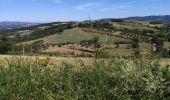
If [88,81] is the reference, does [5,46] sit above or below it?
below

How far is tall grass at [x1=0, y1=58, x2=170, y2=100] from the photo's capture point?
4559 mm

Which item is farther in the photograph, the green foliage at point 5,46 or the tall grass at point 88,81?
the green foliage at point 5,46

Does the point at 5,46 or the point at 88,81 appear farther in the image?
the point at 5,46

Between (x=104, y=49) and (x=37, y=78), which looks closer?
(x=37, y=78)

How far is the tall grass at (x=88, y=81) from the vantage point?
4559 millimetres

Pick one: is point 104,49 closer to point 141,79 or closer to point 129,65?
point 129,65

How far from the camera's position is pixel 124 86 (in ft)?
16.1

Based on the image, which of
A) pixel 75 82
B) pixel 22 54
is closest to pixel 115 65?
pixel 75 82

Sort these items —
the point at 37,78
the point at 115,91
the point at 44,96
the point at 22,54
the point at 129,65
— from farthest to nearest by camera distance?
the point at 22,54, the point at 129,65, the point at 37,78, the point at 115,91, the point at 44,96

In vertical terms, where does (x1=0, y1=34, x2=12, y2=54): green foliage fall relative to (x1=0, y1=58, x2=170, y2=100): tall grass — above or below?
below

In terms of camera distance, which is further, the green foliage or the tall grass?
the green foliage

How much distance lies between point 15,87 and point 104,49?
5.10 ft

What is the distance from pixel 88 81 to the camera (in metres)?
5.20

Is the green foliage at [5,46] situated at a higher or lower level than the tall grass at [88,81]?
lower
